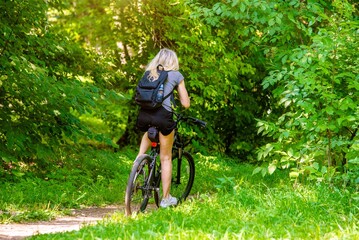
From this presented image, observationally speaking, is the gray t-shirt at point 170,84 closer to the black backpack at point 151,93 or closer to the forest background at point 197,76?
the black backpack at point 151,93

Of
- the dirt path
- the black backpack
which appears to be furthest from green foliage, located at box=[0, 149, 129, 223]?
the black backpack

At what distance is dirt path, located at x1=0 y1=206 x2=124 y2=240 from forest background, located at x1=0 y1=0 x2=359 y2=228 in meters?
1.53

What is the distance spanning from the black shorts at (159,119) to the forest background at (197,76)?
5.38ft

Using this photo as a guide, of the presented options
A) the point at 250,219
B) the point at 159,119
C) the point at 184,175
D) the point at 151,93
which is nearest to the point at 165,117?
the point at 159,119

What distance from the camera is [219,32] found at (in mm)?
14000

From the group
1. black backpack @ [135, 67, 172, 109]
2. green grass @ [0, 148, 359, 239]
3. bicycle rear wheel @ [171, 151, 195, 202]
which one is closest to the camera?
green grass @ [0, 148, 359, 239]

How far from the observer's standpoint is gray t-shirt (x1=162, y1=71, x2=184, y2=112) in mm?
7199

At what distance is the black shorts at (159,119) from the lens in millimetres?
7172

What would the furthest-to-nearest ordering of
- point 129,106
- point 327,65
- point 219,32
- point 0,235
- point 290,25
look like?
point 129,106, point 219,32, point 290,25, point 327,65, point 0,235

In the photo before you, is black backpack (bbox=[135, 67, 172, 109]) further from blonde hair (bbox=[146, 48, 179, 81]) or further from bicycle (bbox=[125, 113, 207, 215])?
bicycle (bbox=[125, 113, 207, 215])

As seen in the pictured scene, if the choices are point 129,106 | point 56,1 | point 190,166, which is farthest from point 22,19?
point 129,106

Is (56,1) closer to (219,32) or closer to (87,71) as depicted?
(87,71)

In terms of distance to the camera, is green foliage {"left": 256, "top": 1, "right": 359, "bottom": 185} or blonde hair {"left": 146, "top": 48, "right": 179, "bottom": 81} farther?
green foliage {"left": 256, "top": 1, "right": 359, "bottom": 185}

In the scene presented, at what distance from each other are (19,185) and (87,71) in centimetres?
308
